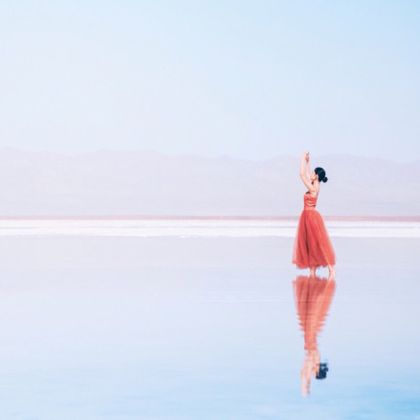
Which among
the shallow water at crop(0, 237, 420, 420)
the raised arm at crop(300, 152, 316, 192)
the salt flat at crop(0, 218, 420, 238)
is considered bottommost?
the shallow water at crop(0, 237, 420, 420)

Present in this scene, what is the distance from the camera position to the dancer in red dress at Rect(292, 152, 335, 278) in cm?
1555

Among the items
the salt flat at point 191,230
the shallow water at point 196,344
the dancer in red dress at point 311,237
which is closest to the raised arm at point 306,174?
the dancer in red dress at point 311,237

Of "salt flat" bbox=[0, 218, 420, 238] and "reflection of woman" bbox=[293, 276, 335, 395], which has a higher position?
"salt flat" bbox=[0, 218, 420, 238]

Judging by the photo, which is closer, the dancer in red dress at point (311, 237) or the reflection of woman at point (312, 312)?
the reflection of woman at point (312, 312)

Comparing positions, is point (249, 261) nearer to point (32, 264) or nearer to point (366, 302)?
point (32, 264)

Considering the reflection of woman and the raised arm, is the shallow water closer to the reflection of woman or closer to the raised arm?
the reflection of woman

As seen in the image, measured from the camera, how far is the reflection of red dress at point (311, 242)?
15562mm

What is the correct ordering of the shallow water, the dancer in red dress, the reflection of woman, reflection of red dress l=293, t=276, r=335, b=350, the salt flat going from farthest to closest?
the salt flat → the dancer in red dress → reflection of red dress l=293, t=276, r=335, b=350 → the reflection of woman → the shallow water

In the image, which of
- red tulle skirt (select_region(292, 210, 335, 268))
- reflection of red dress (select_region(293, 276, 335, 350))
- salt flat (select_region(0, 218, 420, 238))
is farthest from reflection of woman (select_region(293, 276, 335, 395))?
salt flat (select_region(0, 218, 420, 238))

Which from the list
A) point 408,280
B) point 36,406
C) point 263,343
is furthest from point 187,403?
point 408,280

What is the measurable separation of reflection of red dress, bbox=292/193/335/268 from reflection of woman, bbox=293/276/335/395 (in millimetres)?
515

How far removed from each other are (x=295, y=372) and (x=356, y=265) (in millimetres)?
10421

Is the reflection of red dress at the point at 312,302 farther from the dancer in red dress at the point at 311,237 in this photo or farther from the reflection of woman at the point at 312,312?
the dancer in red dress at the point at 311,237

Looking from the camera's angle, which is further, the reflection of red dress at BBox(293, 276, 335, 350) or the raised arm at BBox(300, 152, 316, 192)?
the raised arm at BBox(300, 152, 316, 192)
